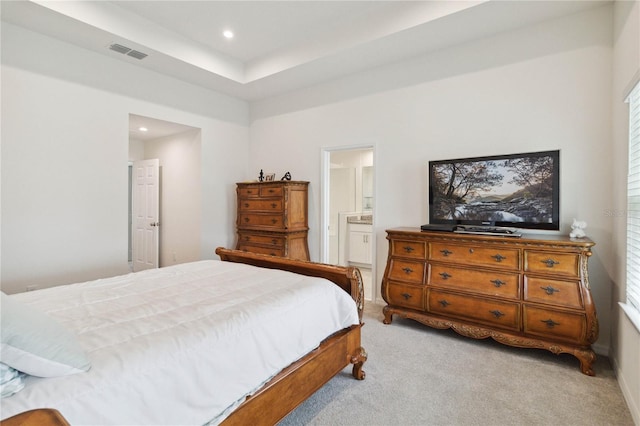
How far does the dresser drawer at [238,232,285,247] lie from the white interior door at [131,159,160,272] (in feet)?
5.36

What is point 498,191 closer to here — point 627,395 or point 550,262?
point 550,262

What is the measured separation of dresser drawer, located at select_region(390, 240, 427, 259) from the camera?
3.22 m

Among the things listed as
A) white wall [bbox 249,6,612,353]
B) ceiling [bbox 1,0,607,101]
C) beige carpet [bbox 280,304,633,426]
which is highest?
ceiling [bbox 1,0,607,101]

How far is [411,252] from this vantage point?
10.8 ft

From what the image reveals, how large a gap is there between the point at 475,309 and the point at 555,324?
59 cm

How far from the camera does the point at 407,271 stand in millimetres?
3303

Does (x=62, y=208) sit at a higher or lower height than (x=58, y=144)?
lower

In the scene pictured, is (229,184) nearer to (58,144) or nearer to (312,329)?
(58,144)

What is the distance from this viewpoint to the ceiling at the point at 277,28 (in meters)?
2.99

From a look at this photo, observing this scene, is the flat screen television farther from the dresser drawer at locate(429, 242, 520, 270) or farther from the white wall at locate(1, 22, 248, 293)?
the white wall at locate(1, 22, 248, 293)

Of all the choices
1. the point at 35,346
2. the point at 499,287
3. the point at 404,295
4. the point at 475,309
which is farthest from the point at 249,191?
the point at 35,346

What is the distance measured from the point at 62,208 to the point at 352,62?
3748 mm

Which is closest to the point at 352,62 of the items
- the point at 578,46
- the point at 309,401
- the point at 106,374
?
the point at 578,46

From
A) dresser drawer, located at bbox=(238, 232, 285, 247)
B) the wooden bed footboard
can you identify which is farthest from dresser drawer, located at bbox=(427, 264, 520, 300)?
dresser drawer, located at bbox=(238, 232, 285, 247)
